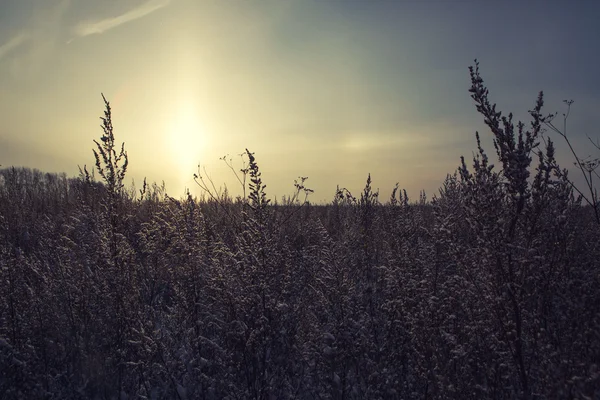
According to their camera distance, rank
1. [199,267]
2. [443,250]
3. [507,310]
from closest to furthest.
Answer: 1. [507,310]
2. [199,267]
3. [443,250]

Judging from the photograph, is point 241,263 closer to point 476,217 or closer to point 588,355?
point 476,217

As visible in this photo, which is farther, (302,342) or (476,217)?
(302,342)

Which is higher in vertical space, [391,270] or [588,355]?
[391,270]

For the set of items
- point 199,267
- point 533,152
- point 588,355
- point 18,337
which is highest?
point 533,152

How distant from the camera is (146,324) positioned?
3521 mm

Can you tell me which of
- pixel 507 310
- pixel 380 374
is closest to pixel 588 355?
pixel 507 310

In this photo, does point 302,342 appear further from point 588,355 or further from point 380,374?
point 588,355

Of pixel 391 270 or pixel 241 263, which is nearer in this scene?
pixel 241 263

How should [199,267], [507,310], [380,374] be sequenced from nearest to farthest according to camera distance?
[507,310], [380,374], [199,267]

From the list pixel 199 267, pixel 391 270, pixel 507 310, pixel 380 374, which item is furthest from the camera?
pixel 199 267

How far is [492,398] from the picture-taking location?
2646mm

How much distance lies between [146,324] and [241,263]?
1.16m

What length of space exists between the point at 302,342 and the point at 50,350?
10.1 feet

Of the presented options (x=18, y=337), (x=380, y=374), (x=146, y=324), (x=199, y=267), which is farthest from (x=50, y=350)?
(x=380, y=374)
